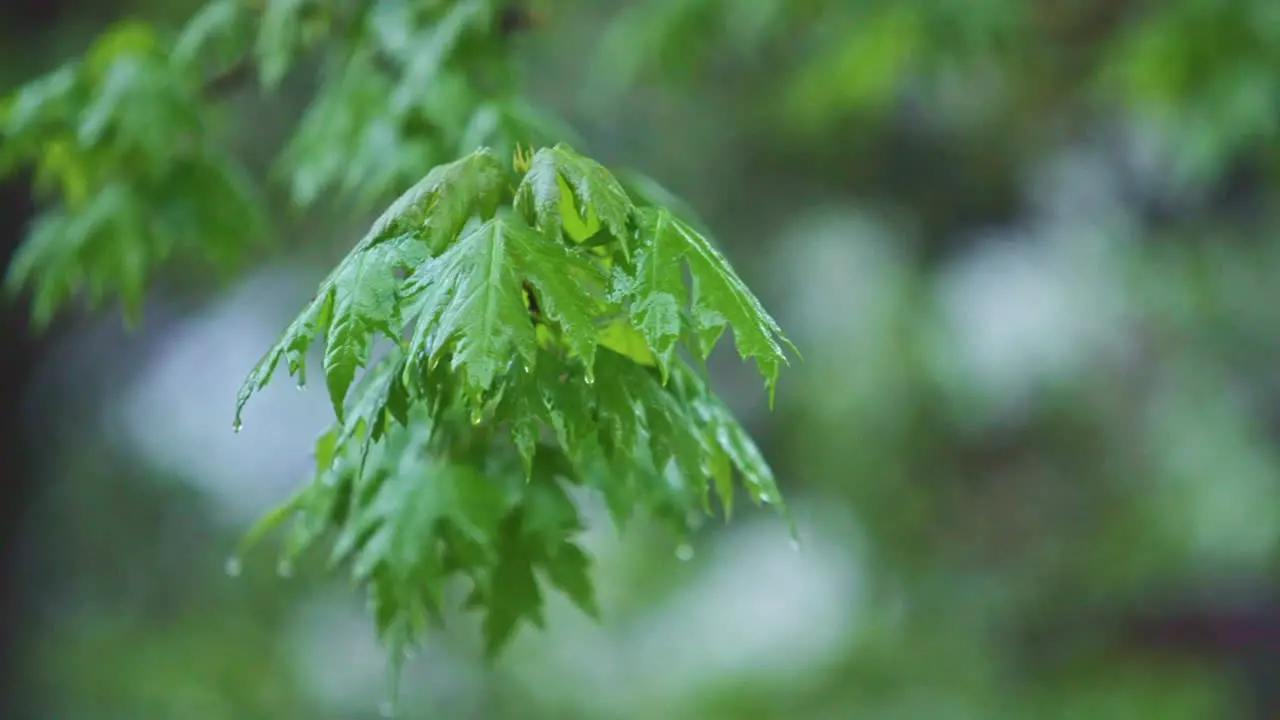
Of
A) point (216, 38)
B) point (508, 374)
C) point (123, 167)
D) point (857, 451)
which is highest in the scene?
point (857, 451)

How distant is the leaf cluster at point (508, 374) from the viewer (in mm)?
790

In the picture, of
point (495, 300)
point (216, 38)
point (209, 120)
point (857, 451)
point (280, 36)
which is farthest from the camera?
point (857, 451)

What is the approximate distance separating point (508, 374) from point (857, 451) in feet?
9.97

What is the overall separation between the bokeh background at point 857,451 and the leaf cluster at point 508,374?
2.35 meters

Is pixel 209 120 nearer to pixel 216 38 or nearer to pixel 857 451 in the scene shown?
pixel 216 38

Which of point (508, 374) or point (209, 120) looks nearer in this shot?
point (508, 374)

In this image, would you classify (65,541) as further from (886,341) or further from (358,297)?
(358,297)

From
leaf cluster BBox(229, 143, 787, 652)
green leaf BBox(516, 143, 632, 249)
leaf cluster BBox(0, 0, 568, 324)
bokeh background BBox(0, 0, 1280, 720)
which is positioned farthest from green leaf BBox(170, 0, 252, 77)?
bokeh background BBox(0, 0, 1280, 720)

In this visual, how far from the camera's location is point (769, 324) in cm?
85

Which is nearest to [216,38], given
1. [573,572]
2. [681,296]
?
[573,572]

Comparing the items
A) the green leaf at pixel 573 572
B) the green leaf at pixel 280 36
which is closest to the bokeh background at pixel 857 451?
the green leaf at pixel 280 36

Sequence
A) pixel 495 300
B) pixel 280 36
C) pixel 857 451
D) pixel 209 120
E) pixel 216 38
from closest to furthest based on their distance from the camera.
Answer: pixel 495 300
pixel 280 36
pixel 216 38
pixel 209 120
pixel 857 451

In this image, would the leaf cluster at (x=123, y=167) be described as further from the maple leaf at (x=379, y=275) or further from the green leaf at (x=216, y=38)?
the maple leaf at (x=379, y=275)

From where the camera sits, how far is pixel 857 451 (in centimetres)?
376
